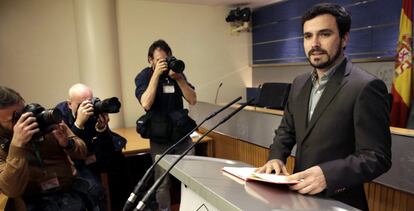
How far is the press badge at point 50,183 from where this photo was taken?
143 centimetres

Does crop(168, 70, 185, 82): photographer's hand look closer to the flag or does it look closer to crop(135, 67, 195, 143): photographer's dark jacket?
crop(135, 67, 195, 143): photographer's dark jacket

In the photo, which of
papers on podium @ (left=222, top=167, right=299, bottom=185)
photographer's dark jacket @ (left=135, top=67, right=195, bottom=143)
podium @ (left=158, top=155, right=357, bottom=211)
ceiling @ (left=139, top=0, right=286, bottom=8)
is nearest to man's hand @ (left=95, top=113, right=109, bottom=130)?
photographer's dark jacket @ (left=135, top=67, right=195, bottom=143)

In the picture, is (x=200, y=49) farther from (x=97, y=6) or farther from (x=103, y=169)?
(x=103, y=169)

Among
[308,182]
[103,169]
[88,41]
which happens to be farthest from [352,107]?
[88,41]

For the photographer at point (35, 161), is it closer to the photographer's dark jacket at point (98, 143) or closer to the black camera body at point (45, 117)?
the black camera body at point (45, 117)

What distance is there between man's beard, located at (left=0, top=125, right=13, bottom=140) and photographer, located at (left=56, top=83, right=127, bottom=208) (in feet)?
0.96

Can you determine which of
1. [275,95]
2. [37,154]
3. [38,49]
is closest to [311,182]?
[37,154]

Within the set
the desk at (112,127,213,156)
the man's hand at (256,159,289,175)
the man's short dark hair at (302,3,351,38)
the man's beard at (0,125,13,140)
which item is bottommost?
the desk at (112,127,213,156)

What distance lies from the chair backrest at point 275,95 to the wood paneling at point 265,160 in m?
0.46

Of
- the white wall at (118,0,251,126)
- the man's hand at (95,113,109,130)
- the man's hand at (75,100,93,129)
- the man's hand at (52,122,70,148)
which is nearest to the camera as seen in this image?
the man's hand at (52,122,70,148)

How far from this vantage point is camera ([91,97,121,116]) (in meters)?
1.56

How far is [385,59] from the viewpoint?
111 inches

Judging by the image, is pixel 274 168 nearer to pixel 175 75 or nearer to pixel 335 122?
pixel 335 122

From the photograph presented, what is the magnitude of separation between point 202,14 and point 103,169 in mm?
2812
